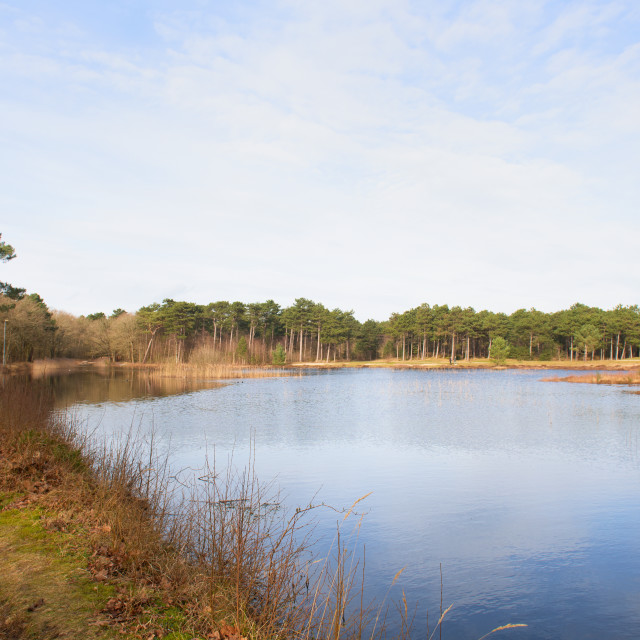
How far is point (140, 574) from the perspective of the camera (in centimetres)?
571

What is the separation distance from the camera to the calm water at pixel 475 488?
6.92 m

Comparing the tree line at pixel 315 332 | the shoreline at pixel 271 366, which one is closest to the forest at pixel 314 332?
the tree line at pixel 315 332

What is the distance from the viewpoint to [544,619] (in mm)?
6406

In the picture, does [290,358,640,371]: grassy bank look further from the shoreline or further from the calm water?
the calm water

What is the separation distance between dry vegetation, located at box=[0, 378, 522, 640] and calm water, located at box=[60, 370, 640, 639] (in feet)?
4.21

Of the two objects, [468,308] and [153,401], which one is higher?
[468,308]

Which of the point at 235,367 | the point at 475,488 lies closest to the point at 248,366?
the point at 235,367

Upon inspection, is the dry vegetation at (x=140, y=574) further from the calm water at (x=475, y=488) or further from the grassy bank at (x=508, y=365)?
the grassy bank at (x=508, y=365)

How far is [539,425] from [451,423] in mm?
3566

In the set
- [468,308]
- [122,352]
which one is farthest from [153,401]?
[468,308]

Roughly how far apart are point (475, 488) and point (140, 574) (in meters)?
8.69

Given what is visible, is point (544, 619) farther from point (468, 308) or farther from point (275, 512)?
point (468, 308)

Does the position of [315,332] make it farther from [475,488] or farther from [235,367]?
[475,488]

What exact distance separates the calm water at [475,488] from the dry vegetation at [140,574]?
4.21 ft
